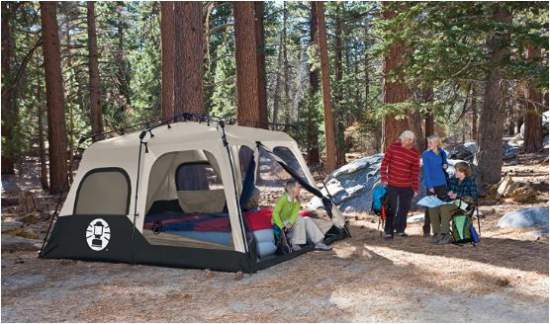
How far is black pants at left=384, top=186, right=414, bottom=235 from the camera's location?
7.64 meters

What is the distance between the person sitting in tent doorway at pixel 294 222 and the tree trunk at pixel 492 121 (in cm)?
403

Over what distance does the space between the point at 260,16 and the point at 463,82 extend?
13074 millimetres

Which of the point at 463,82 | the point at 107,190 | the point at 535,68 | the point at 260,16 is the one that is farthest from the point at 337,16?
the point at 107,190

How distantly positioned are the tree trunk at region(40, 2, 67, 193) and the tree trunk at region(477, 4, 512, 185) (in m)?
10.5

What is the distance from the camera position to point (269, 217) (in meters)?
7.47

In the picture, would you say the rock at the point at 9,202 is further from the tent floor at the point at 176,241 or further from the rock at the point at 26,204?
the tent floor at the point at 176,241

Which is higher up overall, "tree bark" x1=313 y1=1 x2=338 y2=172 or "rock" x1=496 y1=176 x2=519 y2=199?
"tree bark" x1=313 y1=1 x2=338 y2=172

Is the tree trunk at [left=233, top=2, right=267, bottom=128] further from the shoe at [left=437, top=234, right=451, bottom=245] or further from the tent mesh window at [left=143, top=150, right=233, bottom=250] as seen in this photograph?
the shoe at [left=437, top=234, right=451, bottom=245]

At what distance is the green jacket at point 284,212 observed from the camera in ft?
23.0

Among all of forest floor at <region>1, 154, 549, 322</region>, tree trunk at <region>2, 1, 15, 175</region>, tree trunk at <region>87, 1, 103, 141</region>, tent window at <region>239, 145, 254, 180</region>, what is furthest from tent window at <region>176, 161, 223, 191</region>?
tree trunk at <region>87, 1, 103, 141</region>

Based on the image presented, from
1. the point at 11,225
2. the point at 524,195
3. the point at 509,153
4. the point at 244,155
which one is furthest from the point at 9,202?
the point at 509,153

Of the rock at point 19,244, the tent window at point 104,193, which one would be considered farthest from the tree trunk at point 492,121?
the rock at point 19,244

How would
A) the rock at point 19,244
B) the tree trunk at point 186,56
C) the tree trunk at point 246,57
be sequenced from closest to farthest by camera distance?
the rock at point 19,244 < the tree trunk at point 186,56 < the tree trunk at point 246,57

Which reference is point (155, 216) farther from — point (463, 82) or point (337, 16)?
point (337, 16)
